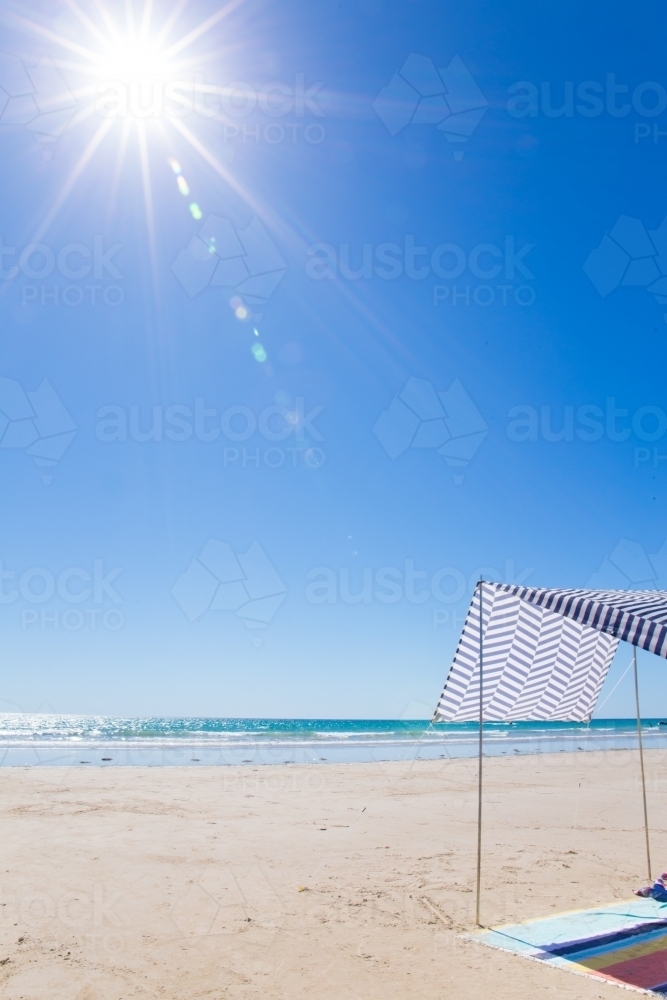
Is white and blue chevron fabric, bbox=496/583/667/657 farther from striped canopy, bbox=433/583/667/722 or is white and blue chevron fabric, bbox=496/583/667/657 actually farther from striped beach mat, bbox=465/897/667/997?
striped beach mat, bbox=465/897/667/997

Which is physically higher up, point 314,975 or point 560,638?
point 560,638

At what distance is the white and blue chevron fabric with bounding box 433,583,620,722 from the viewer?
764 cm

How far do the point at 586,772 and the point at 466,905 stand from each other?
17499mm

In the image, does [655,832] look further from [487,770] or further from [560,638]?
[487,770]

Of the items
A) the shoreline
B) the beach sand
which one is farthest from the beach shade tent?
the shoreline

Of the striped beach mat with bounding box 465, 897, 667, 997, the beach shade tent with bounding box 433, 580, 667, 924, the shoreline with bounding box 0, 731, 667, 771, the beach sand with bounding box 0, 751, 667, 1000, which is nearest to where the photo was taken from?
the beach sand with bounding box 0, 751, 667, 1000

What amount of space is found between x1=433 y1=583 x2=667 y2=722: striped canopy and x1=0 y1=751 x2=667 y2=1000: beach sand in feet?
6.50

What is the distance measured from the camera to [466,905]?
23.2 feet

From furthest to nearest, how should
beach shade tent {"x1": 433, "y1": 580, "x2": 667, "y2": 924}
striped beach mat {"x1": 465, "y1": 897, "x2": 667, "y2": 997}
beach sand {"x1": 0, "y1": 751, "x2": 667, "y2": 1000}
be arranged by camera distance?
1. beach shade tent {"x1": 433, "y1": 580, "x2": 667, "y2": 924}
2. striped beach mat {"x1": 465, "y1": 897, "x2": 667, "y2": 997}
3. beach sand {"x1": 0, "y1": 751, "x2": 667, "y2": 1000}

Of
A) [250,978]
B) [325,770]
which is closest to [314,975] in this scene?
[250,978]

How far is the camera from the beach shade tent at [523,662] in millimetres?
7543

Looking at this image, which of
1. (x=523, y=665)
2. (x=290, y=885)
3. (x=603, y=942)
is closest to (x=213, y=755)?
(x=290, y=885)

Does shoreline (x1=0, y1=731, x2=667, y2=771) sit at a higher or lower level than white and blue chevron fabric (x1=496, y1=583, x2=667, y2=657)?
lower

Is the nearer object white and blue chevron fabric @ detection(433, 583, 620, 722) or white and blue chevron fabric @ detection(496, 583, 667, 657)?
white and blue chevron fabric @ detection(496, 583, 667, 657)
